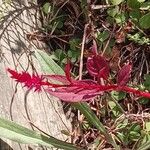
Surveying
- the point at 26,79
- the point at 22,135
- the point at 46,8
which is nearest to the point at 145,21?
the point at 46,8

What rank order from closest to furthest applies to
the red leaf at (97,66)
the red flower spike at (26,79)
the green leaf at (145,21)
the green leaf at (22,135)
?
the red flower spike at (26,79) < the red leaf at (97,66) < the green leaf at (22,135) < the green leaf at (145,21)

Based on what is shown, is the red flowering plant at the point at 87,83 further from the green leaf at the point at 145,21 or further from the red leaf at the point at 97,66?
the green leaf at the point at 145,21

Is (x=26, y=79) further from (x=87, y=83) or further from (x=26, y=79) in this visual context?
(x=87, y=83)

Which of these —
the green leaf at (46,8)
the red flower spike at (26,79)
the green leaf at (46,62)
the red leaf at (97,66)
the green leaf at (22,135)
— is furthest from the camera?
the green leaf at (46,8)

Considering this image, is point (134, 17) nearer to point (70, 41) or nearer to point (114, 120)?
point (70, 41)

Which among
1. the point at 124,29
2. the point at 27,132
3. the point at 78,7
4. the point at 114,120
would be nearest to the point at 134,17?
the point at 124,29

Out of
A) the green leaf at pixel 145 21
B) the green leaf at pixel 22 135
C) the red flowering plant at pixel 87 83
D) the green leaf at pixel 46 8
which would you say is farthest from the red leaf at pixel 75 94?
the green leaf at pixel 46 8

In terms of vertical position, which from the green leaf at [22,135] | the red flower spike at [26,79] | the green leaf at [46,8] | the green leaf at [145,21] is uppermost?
the green leaf at [46,8]
